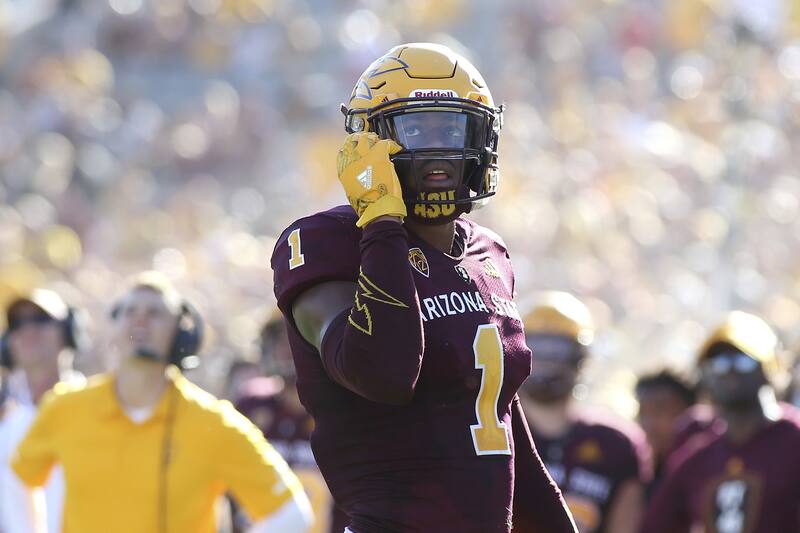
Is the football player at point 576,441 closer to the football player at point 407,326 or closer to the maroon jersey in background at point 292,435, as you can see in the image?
the maroon jersey in background at point 292,435

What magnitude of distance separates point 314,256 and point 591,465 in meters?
3.77

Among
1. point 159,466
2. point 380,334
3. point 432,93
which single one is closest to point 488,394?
point 380,334

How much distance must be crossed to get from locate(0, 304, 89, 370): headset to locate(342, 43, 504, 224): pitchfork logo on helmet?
4025 millimetres

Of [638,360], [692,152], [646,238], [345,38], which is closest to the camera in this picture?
[638,360]

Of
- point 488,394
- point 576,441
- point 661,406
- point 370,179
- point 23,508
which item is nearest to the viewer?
point 370,179

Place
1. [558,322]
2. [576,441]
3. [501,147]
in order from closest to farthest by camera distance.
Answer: [576,441] → [558,322] → [501,147]

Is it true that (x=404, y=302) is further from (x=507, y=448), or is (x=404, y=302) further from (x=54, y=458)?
(x=54, y=458)

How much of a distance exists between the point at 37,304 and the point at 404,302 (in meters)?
4.46

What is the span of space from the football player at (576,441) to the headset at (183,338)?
1733 mm

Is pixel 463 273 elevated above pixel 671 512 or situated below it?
above

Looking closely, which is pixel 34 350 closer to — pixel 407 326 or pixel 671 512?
pixel 671 512

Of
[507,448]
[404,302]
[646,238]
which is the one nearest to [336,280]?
[404,302]

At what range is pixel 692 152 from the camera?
2214cm

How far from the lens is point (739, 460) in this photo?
6.41 meters
